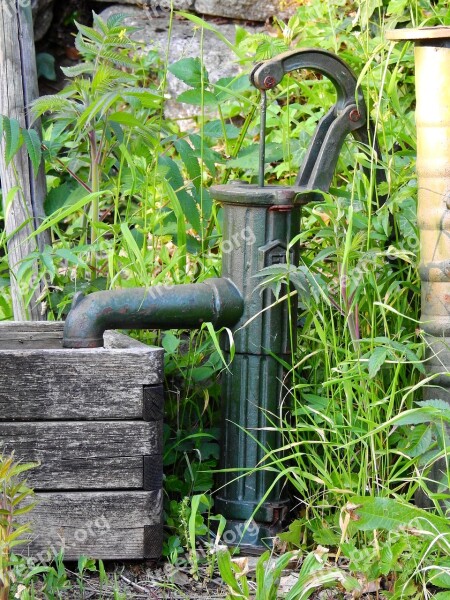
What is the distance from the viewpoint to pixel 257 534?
2.27m

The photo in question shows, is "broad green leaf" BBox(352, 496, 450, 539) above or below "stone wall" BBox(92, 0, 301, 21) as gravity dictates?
below

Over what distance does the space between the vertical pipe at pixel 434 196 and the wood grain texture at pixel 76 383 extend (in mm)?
667

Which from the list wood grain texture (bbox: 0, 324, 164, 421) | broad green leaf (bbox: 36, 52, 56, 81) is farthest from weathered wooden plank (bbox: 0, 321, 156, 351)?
broad green leaf (bbox: 36, 52, 56, 81)

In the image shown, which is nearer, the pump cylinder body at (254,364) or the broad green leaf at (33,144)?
the pump cylinder body at (254,364)

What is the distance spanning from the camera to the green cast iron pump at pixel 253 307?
7.11 feet

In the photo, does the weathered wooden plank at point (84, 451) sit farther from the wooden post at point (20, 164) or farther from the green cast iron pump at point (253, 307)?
the wooden post at point (20, 164)

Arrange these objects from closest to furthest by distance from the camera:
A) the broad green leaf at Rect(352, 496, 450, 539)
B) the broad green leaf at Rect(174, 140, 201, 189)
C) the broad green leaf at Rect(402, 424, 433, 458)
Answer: the broad green leaf at Rect(352, 496, 450, 539) < the broad green leaf at Rect(402, 424, 433, 458) < the broad green leaf at Rect(174, 140, 201, 189)

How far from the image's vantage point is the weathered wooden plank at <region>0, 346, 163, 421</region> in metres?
2.06

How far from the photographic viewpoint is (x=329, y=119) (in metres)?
2.30

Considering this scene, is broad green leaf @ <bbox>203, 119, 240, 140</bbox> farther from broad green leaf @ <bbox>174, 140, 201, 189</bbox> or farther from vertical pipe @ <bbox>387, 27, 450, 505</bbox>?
vertical pipe @ <bbox>387, 27, 450, 505</bbox>

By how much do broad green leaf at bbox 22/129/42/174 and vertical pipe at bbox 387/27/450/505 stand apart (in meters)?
1.02

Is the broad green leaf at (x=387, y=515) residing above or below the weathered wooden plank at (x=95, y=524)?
above

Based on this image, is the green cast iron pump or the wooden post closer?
the green cast iron pump

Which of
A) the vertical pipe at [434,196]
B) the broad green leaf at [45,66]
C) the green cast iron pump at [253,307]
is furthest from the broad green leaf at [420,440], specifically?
the broad green leaf at [45,66]
